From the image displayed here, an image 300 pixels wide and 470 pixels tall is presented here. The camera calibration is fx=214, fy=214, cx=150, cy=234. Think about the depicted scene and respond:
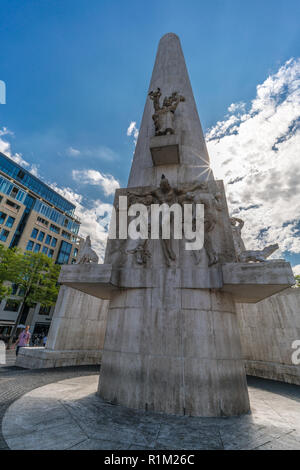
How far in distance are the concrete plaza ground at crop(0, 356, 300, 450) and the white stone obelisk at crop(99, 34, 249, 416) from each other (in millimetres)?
420

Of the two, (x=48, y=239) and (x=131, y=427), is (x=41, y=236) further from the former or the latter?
(x=131, y=427)

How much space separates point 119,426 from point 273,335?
37.8ft

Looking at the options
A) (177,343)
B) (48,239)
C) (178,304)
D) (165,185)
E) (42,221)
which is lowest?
(177,343)

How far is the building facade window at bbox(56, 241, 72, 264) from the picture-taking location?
6256 centimetres

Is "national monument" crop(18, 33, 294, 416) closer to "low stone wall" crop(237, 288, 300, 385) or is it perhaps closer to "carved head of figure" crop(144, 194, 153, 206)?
"carved head of figure" crop(144, 194, 153, 206)

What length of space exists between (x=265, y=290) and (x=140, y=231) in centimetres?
469

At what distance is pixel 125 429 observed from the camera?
14.9ft

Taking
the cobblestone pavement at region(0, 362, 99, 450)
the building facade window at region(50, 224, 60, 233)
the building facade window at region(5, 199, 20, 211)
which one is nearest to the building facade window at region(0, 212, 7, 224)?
the building facade window at region(5, 199, 20, 211)

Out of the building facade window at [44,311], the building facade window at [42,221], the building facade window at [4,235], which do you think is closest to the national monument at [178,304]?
the building facade window at [4,235]

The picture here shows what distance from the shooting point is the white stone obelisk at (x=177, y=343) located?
19.4 ft

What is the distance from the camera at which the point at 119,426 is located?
467cm

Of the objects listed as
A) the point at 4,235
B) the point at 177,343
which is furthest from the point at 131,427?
the point at 4,235

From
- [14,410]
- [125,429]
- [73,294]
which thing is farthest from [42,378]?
[125,429]

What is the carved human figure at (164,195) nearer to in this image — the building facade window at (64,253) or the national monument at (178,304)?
the national monument at (178,304)
